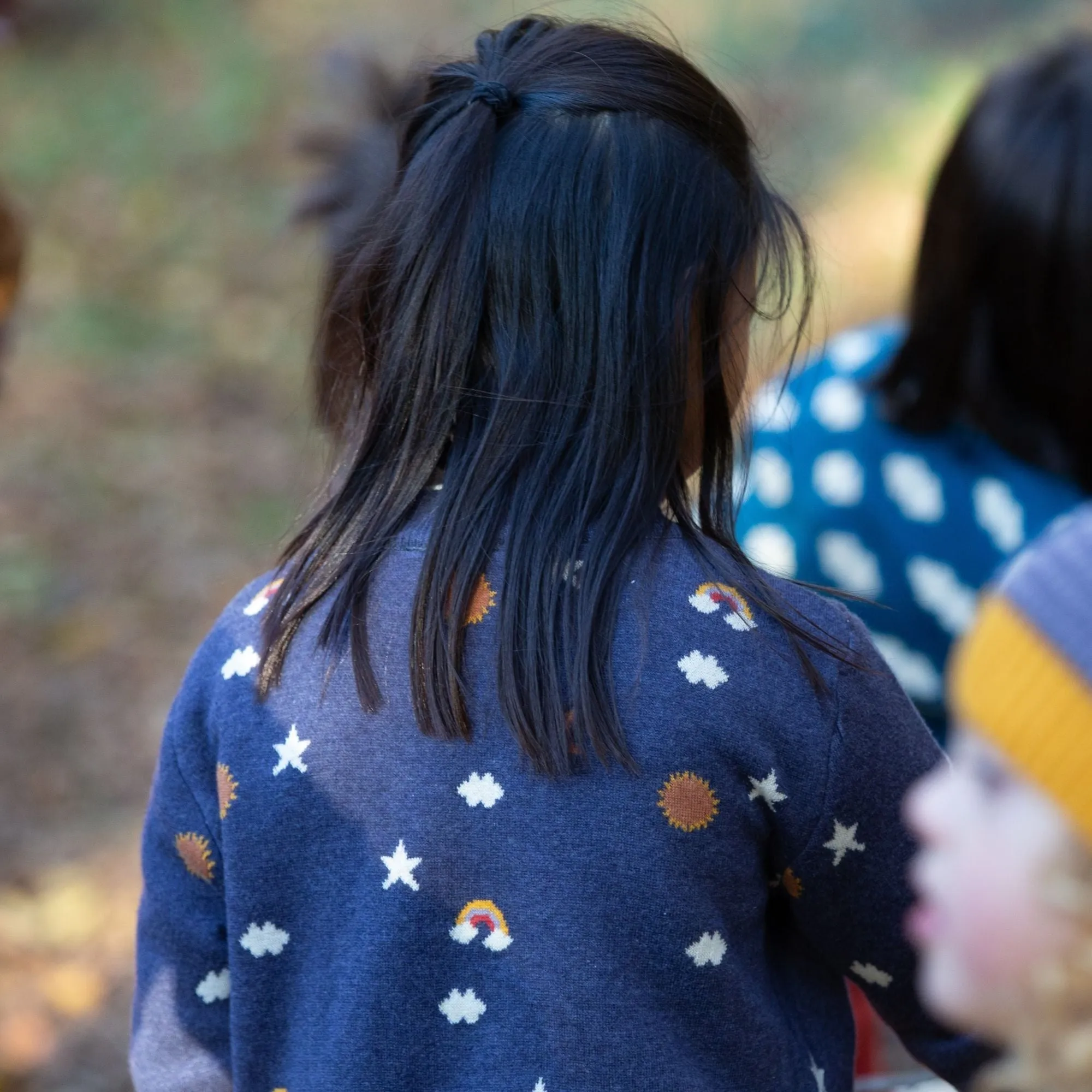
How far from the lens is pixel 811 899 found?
1.26m

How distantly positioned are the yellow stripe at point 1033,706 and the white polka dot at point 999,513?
1.20 meters

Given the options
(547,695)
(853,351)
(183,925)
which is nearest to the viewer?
(547,695)

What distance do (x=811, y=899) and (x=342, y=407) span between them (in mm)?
756

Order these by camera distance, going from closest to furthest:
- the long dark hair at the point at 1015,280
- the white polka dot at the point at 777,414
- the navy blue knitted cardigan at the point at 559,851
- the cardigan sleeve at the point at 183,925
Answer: the navy blue knitted cardigan at the point at 559,851 < the cardigan sleeve at the point at 183,925 < the long dark hair at the point at 1015,280 < the white polka dot at the point at 777,414

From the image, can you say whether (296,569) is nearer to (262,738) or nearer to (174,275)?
(262,738)

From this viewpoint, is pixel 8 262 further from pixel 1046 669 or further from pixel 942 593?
pixel 1046 669

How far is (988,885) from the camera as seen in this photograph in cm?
79

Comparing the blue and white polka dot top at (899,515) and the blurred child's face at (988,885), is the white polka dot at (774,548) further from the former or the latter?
the blurred child's face at (988,885)

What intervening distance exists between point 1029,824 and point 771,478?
1.35 m

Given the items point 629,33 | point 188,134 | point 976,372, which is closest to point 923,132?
point 188,134

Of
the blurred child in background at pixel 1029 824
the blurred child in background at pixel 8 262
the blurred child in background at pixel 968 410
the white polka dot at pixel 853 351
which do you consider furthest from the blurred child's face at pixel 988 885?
the blurred child in background at pixel 8 262

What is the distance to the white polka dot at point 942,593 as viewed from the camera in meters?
1.96

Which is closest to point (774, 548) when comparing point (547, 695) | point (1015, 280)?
point (1015, 280)

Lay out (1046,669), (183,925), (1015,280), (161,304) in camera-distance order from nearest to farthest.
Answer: (1046,669)
(183,925)
(1015,280)
(161,304)
